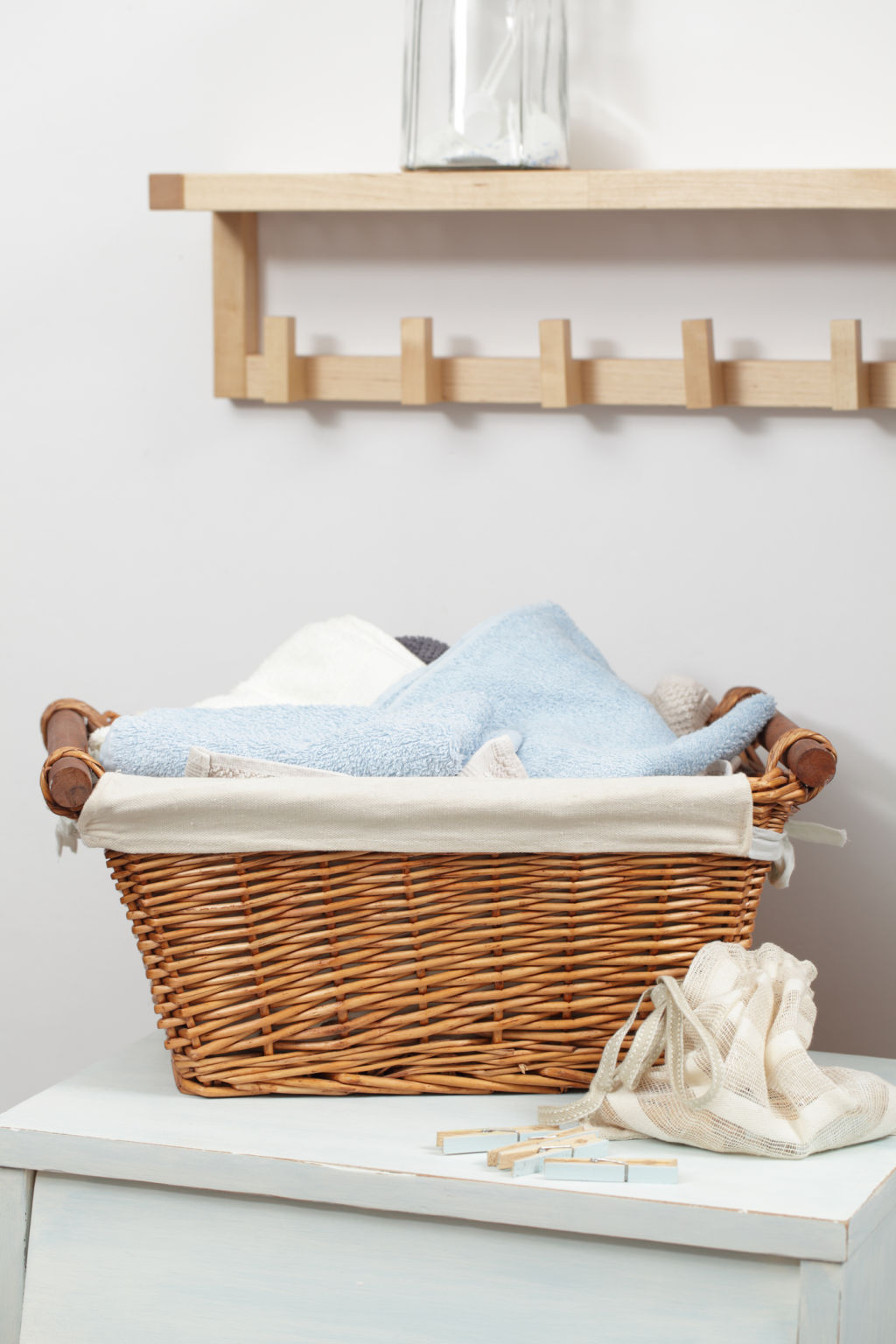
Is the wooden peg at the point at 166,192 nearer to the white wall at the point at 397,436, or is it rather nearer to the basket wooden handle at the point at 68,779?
the white wall at the point at 397,436

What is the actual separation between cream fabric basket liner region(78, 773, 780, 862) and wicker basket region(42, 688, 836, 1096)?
0.05 feet

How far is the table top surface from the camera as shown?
2.02 ft

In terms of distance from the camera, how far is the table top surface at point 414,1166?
616 millimetres

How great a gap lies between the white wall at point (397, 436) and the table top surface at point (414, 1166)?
450 mm

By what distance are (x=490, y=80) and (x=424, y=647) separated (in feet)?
1.37

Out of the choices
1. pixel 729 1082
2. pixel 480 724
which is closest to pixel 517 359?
pixel 480 724

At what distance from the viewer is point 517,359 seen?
3.71ft

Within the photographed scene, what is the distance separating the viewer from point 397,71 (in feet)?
3.76

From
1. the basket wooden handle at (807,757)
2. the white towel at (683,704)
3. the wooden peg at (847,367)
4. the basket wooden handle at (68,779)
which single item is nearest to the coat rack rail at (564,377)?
the wooden peg at (847,367)

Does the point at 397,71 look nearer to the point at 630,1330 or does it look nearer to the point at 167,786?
the point at 167,786

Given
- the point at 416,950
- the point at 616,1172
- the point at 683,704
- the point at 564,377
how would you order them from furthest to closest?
the point at 564,377, the point at 683,704, the point at 416,950, the point at 616,1172

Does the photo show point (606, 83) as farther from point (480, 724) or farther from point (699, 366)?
point (480, 724)

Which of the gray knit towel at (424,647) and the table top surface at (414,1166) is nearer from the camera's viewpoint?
the table top surface at (414,1166)

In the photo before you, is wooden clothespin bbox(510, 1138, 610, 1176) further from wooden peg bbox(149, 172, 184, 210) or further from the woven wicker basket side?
wooden peg bbox(149, 172, 184, 210)
